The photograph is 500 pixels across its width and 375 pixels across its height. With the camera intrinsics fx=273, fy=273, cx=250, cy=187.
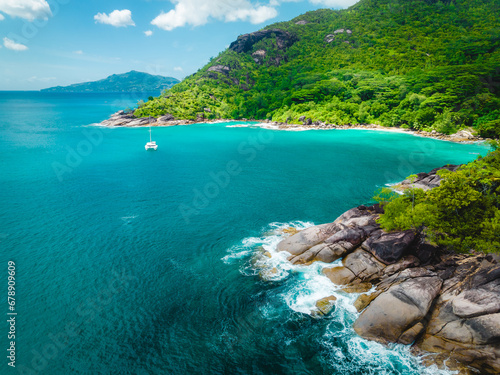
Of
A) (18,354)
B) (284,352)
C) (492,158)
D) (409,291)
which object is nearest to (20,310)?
(18,354)

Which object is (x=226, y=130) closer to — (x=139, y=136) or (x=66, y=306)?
(x=139, y=136)

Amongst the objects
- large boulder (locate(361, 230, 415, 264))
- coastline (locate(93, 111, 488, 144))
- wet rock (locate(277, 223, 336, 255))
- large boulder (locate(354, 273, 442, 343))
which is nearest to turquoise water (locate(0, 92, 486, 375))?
large boulder (locate(354, 273, 442, 343))

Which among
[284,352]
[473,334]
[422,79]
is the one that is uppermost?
[422,79]

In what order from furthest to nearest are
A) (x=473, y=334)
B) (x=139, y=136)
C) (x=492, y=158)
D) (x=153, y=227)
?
1. (x=139, y=136)
2. (x=153, y=227)
3. (x=492, y=158)
4. (x=473, y=334)

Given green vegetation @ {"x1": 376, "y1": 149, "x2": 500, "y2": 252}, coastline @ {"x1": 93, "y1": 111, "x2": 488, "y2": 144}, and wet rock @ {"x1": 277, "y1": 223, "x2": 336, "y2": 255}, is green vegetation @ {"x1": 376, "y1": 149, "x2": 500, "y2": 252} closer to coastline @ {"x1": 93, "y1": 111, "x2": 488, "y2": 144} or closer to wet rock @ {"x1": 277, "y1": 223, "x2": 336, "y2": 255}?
wet rock @ {"x1": 277, "y1": 223, "x2": 336, "y2": 255}

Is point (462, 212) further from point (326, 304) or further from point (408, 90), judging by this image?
point (408, 90)

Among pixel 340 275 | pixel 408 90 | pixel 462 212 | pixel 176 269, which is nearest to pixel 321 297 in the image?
pixel 340 275
